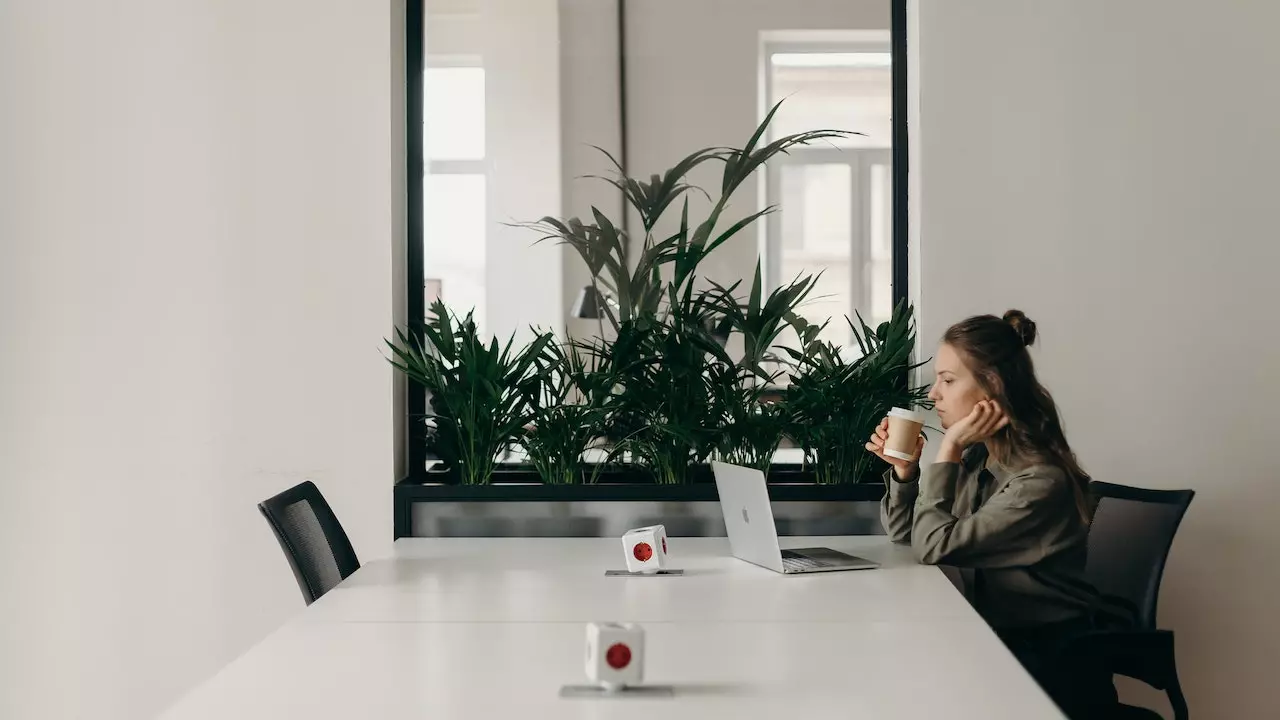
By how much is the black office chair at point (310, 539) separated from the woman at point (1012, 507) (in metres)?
1.41

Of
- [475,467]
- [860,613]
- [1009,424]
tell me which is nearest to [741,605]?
[860,613]

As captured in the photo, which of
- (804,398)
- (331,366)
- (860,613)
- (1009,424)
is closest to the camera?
(860,613)

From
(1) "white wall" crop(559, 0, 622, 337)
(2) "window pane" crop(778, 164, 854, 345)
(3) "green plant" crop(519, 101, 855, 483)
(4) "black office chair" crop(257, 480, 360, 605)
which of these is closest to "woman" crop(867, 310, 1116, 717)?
(3) "green plant" crop(519, 101, 855, 483)

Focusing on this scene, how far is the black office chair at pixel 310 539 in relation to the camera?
93.4 inches

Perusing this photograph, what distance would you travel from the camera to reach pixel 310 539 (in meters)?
2.52

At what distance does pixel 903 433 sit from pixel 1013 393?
28 cm

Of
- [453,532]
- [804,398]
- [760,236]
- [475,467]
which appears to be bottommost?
[453,532]

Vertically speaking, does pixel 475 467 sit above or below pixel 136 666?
above

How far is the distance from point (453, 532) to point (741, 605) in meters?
1.24

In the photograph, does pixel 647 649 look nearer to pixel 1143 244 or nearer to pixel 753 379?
pixel 753 379

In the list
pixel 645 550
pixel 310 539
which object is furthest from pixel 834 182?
pixel 310 539

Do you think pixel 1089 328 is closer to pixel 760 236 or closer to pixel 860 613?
pixel 760 236

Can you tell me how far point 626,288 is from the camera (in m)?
3.32

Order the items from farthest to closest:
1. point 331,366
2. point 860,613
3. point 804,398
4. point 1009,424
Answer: point 331,366 → point 804,398 → point 1009,424 → point 860,613
